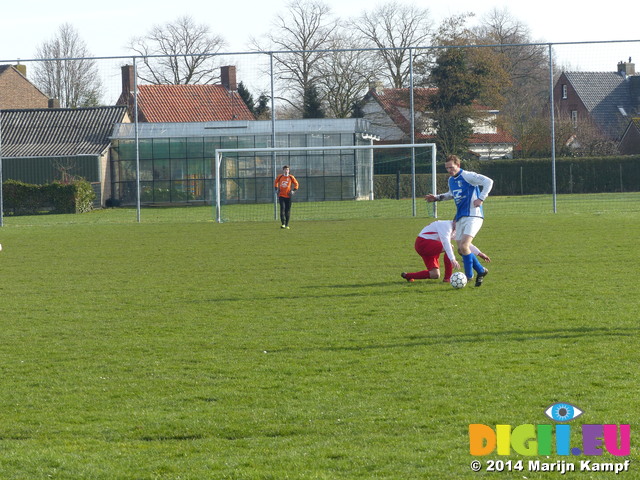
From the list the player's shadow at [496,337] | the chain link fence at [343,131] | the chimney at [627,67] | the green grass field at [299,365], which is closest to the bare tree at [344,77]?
the chain link fence at [343,131]

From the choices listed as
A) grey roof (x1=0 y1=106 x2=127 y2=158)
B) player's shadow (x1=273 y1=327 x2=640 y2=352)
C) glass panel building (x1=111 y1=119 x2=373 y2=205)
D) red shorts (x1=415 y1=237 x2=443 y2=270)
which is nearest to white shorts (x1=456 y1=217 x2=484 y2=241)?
red shorts (x1=415 y1=237 x2=443 y2=270)

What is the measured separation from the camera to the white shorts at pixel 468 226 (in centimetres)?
1167

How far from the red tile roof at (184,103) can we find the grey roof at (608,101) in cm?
1729

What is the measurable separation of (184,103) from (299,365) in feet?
144

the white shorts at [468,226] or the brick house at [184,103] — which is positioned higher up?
the brick house at [184,103]

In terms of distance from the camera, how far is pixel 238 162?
39.3m

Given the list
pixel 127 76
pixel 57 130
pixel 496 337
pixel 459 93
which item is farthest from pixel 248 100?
pixel 496 337

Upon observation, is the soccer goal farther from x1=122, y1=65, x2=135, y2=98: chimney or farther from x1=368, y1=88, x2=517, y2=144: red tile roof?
x1=122, y1=65, x2=135, y2=98: chimney

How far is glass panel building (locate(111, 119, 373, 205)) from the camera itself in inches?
1555

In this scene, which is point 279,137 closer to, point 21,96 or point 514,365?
point 21,96

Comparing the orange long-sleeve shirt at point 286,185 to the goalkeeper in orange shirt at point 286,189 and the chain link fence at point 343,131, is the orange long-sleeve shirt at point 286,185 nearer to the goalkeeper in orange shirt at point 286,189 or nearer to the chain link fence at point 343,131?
the goalkeeper in orange shirt at point 286,189

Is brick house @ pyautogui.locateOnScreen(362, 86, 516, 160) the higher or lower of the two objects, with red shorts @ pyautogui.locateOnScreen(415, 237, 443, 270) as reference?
higher

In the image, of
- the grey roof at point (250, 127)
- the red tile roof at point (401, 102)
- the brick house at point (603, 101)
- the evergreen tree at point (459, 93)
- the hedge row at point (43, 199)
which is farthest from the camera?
the brick house at point (603, 101)

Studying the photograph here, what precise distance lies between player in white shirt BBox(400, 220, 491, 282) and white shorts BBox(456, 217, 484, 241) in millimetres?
233
